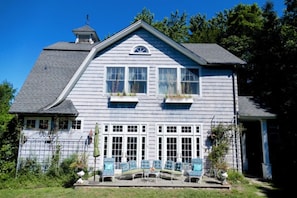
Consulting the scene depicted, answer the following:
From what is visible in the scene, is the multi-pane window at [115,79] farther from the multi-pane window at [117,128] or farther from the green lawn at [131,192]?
the green lawn at [131,192]

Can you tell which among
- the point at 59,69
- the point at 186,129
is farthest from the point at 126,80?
the point at 59,69

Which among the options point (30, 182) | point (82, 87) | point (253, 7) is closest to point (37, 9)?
point (82, 87)

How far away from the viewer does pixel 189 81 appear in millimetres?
12062

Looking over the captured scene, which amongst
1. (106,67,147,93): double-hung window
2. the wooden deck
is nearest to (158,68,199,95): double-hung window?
(106,67,147,93): double-hung window

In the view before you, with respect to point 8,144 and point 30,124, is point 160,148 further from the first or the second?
point 8,144

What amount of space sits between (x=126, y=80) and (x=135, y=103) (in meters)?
1.28

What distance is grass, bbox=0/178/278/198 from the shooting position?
25.8 ft

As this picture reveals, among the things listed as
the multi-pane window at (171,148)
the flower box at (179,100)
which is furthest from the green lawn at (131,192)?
the flower box at (179,100)

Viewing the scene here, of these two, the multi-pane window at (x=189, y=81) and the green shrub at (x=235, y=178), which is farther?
the multi-pane window at (x=189, y=81)

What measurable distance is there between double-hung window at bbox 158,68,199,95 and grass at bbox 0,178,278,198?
5.02 meters

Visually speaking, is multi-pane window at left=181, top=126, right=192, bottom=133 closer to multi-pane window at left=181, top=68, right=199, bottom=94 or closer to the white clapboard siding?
the white clapboard siding

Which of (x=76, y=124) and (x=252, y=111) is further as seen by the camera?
(x=252, y=111)

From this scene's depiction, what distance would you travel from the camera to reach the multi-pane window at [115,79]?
12.0m

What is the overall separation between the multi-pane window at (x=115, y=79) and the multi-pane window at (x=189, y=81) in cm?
305
